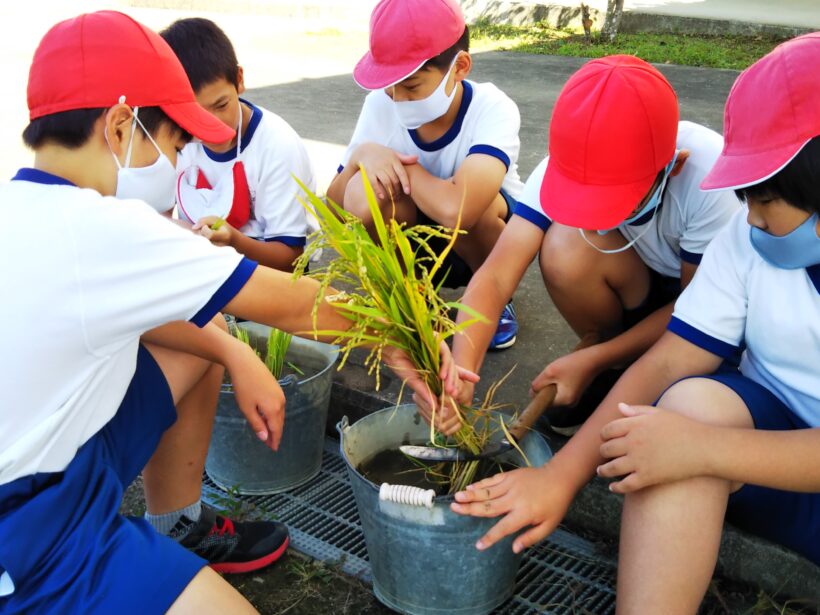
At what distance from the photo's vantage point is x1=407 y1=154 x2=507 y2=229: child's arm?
2.61 m

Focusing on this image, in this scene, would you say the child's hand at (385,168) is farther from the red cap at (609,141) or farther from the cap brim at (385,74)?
the red cap at (609,141)

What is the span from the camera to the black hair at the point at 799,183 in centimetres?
155

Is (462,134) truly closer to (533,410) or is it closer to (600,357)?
(600,357)

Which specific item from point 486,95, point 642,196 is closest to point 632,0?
point 486,95

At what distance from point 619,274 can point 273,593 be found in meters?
1.22

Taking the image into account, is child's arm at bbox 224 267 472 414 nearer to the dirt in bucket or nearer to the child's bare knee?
the dirt in bucket

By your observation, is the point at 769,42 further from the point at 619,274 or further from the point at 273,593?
the point at 273,593

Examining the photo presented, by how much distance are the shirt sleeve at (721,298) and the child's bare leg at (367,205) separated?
1062 mm

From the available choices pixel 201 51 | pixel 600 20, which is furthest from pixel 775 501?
pixel 600 20

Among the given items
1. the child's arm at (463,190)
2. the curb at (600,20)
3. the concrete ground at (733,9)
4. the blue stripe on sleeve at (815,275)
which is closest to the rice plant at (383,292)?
the blue stripe on sleeve at (815,275)

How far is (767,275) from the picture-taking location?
1762 mm

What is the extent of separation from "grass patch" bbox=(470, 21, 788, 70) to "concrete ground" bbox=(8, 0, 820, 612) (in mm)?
360

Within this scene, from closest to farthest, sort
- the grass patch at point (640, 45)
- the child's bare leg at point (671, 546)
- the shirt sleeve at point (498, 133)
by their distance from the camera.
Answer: the child's bare leg at point (671, 546), the shirt sleeve at point (498, 133), the grass patch at point (640, 45)

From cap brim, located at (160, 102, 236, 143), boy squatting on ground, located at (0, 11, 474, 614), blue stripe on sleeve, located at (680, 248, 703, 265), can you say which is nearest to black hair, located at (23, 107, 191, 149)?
boy squatting on ground, located at (0, 11, 474, 614)
